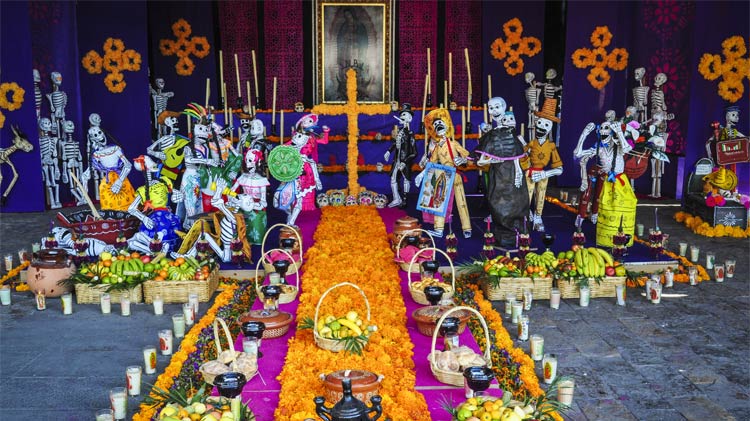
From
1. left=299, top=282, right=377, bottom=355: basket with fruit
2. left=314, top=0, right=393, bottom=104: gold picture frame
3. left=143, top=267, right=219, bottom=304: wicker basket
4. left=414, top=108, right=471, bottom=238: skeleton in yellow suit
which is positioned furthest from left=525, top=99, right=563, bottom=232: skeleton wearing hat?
left=314, top=0, right=393, bottom=104: gold picture frame

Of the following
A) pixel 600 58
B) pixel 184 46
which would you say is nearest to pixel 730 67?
pixel 600 58

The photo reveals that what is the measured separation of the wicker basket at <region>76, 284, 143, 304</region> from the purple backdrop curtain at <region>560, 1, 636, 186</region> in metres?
10.4

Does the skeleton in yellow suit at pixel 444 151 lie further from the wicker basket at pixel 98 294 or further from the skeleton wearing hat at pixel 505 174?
the wicker basket at pixel 98 294

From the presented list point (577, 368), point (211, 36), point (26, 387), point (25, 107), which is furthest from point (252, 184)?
point (211, 36)

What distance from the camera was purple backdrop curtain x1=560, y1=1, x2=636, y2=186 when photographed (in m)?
15.6

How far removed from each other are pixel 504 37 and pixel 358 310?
10.7 metres

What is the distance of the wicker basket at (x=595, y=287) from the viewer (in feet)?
27.4

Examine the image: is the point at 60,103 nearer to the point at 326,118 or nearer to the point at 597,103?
the point at 326,118

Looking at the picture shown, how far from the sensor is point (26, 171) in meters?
13.4

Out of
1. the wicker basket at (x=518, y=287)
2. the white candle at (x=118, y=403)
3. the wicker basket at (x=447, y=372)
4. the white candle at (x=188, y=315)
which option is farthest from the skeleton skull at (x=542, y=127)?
the white candle at (x=118, y=403)

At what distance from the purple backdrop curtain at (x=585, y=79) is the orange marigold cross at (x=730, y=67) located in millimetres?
2979

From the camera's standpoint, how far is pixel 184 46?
1633cm

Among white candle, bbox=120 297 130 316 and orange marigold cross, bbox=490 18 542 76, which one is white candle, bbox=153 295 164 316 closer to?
white candle, bbox=120 297 130 316

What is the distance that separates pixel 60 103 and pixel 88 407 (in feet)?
31.6
